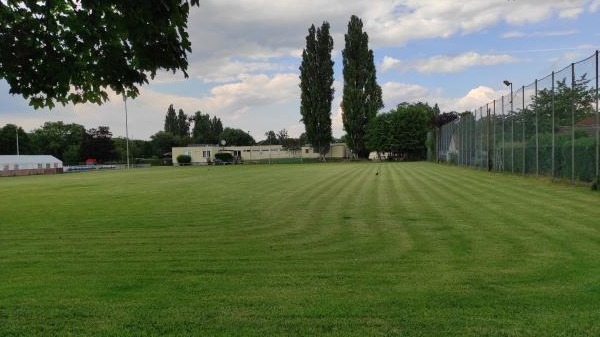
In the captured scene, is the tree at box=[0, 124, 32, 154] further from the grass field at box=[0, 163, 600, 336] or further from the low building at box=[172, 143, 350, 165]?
the grass field at box=[0, 163, 600, 336]

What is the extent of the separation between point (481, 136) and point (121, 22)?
1166 inches

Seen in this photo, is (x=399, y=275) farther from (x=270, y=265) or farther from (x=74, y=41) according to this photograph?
(x=74, y=41)

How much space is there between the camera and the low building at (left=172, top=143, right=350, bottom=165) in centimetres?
9381

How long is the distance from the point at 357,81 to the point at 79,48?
6946 cm

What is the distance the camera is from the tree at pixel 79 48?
6633mm

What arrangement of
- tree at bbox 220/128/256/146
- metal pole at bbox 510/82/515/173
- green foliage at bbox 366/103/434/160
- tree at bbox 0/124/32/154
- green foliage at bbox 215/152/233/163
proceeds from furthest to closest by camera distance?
tree at bbox 220/128/256/146 → tree at bbox 0/124/32/154 → green foliage at bbox 215/152/233/163 → green foliage at bbox 366/103/434/160 → metal pole at bbox 510/82/515/173

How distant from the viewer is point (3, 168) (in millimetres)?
70000

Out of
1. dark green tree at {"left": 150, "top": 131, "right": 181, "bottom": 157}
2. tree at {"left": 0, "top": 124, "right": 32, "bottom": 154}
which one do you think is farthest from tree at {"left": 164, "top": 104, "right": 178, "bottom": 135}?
tree at {"left": 0, "top": 124, "right": 32, "bottom": 154}

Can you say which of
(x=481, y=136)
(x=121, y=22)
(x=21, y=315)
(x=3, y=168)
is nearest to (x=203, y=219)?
(x=121, y=22)

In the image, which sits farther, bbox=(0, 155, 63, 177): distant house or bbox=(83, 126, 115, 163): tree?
bbox=(83, 126, 115, 163): tree

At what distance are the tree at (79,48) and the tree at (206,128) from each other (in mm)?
138208

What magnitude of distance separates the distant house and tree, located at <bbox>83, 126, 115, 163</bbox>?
30.6 m

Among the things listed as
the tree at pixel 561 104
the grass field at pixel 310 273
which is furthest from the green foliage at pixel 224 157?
the grass field at pixel 310 273

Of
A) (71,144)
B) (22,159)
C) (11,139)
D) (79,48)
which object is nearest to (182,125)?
(71,144)
